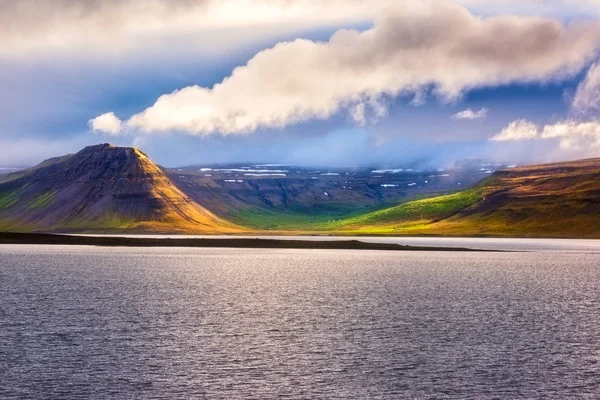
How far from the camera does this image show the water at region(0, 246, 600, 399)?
4859cm

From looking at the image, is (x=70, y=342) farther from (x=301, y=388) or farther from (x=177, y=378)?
(x=301, y=388)

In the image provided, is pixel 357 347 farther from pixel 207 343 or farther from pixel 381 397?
pixel 381 397

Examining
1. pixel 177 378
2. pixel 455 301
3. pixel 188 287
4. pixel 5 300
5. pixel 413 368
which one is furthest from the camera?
pixel 188 287

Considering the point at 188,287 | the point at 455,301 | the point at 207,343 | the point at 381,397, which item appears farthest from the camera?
the point at 188,287

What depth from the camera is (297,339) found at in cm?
6606

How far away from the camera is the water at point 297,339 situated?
48594 mm

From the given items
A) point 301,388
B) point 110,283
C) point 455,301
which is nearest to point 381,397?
point 301,388

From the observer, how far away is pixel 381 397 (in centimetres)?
4628

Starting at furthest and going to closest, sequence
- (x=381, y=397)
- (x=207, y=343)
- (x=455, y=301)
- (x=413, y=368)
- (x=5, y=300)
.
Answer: (x=455, y=301), (x=5, y=300), (x=207, y=343), (x=413, y=368), (x=381, y=397)

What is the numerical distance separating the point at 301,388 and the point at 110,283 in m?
76.6

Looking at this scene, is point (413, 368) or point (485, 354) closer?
point (413, 368)

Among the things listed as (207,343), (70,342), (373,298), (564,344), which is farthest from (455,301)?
(70,342)

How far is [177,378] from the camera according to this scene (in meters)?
50.5

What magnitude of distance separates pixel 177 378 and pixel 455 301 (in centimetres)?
5490
